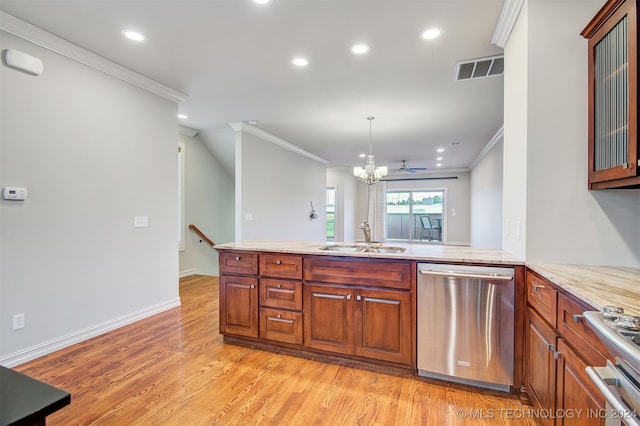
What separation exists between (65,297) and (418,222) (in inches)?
388

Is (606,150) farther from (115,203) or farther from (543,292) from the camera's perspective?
(115,203)

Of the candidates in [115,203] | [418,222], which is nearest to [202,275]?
[115,203]

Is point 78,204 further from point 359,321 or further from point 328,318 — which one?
point 359,321

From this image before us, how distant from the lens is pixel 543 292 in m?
1.63

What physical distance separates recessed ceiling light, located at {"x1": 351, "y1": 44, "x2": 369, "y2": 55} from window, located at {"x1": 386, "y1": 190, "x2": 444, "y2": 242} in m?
8.46

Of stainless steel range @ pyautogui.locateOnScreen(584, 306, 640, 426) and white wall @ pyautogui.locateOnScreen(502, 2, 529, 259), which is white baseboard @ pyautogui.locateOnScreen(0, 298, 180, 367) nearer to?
stainless steel range @ pyautogui.locateOnScreen(584, 306, 640, 426)

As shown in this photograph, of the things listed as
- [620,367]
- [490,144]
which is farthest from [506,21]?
[490,144]

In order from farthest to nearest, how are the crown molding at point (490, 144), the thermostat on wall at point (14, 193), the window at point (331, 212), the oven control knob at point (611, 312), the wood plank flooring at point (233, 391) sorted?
the window at point (331, 212) → the crown molding at point (490, 144) → the thermostat on wall at point (14, 193) → the wood plank flooring at point (233, 391) → the oven control knob at point (611, 312)

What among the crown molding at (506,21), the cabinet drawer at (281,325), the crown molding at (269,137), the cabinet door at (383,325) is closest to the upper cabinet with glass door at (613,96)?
the crown molding at (506,21)

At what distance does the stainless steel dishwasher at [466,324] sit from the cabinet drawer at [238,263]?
1402 mm

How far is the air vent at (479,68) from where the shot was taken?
111 inches

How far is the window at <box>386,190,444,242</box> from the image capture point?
10484 millimetres

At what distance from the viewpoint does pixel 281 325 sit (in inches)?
102

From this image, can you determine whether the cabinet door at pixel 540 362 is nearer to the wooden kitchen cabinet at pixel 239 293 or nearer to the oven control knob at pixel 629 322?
the oven control knob at pixel 629 322
